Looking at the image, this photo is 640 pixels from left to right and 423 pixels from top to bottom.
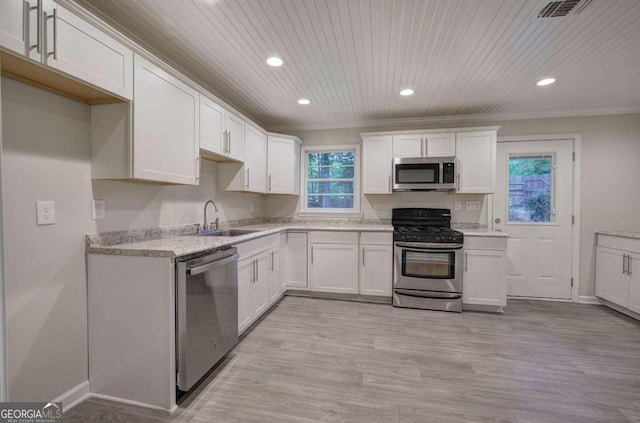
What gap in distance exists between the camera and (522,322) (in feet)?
9.82

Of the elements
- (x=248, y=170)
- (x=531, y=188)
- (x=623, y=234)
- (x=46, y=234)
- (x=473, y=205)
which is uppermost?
(x=248, y=170)

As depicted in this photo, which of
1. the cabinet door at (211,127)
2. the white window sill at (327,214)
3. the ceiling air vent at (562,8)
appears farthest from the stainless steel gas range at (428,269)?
the cabinet door at (211,127)

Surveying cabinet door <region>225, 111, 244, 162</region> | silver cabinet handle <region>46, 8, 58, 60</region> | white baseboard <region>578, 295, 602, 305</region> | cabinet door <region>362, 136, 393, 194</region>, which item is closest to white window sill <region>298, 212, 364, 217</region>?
cabinet door <region>362, 136, 393, 194</region>

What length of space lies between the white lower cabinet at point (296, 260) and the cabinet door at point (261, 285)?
2.21 feet

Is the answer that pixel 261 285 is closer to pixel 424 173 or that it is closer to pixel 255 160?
pixel 255 160

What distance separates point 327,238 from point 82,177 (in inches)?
102

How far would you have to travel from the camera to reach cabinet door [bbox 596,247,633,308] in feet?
10.3

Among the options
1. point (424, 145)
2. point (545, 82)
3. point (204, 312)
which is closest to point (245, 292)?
point (204, 312)

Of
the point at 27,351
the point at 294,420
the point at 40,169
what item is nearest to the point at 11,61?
the point at 40,169

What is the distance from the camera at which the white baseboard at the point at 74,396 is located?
166 centimetres

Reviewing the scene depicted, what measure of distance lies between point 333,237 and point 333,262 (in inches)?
13.4

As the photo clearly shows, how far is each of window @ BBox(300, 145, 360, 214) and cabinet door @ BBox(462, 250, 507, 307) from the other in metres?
1.69

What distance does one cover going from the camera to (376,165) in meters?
3.85

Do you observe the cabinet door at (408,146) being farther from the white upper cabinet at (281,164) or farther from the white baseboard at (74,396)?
the white baseboard at (74,396)
